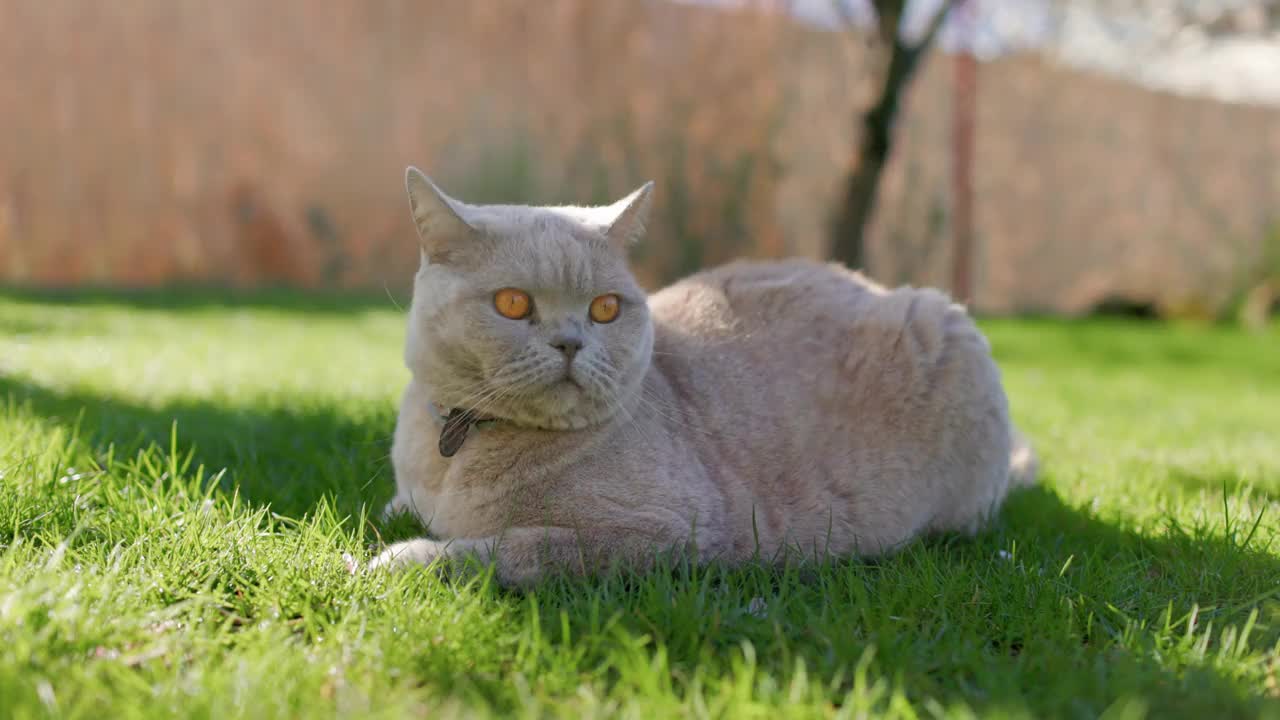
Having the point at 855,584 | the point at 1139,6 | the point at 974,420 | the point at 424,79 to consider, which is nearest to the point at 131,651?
the point at 855,584

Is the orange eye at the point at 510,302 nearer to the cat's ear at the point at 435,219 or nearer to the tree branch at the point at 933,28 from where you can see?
the cat's ear at the point at 435,219

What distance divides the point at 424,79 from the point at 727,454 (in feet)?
25.2

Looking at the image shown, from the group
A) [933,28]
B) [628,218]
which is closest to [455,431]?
[628,218]

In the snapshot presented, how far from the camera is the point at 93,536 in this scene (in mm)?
1811

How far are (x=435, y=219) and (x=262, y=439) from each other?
118 cm

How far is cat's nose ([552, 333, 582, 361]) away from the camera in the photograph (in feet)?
6.01

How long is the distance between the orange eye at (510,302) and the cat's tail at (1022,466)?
1612mm

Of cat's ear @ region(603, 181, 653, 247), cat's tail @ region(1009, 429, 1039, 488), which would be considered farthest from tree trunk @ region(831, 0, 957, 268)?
cat's ear @ region(603, 181, 653, 247)

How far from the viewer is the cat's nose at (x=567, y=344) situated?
1833 mm

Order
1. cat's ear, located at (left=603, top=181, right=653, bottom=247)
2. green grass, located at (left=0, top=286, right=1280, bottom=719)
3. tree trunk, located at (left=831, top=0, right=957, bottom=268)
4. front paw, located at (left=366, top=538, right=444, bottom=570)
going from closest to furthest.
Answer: green grass, located at (left=0, top=286, right=1280, bottom=719), front paw, located at (left=366, top=538, right=444, bottom=570), cat's ear, located at (left=603, top=181, right=653, bottom=247), tree trunk, located at (left=831, top=0, right=957, bottom=268)

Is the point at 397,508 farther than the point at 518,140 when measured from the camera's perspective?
No

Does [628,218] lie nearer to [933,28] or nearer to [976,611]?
[976,611]

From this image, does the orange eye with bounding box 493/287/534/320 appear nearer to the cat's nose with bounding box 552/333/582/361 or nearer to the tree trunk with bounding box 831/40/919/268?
the cat's nose with bounding box 552/333/582/361

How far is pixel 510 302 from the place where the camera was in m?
1.88
